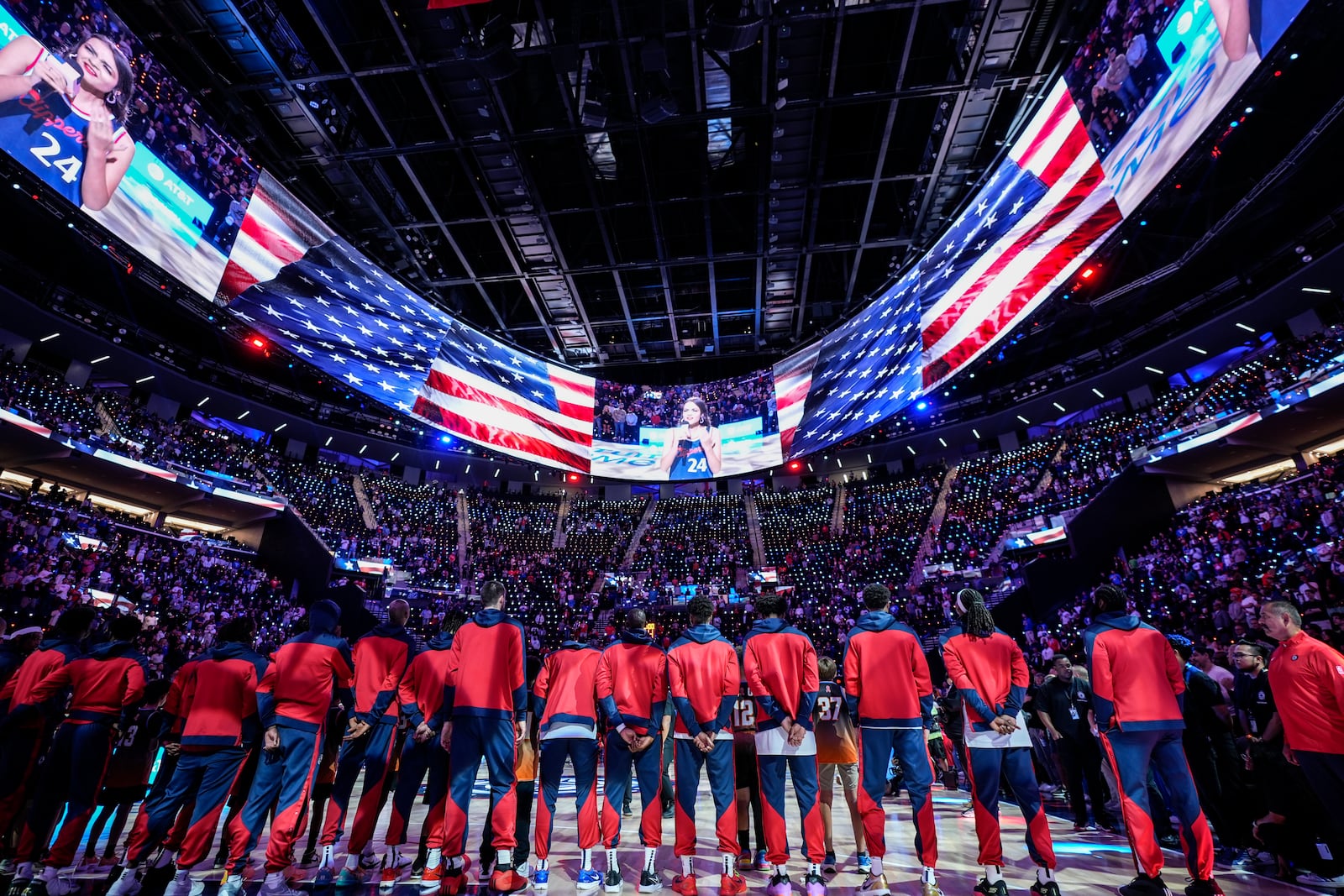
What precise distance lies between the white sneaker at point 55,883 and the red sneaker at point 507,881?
9.70ft

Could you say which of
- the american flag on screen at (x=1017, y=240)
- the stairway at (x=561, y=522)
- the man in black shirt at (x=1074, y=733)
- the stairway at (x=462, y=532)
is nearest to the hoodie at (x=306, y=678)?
the man in black shirt at (x=1074, y=733)

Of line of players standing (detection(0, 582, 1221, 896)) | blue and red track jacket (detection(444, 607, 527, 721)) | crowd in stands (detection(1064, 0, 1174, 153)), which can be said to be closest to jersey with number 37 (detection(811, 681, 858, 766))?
line of players standing (detection(0, 582, 1221, 896))

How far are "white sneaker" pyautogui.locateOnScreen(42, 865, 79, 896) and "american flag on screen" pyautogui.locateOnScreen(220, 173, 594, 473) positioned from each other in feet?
42.3

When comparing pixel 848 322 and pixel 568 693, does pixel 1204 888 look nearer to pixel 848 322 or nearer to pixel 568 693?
pixel 568 693

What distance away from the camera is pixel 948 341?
1538 cm

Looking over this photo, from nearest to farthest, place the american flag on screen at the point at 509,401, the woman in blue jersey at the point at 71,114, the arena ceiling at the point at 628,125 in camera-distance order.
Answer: the woman in blue jersey at the point at 71,114
the arena ceiling at the point at 628,125
the american flag on screen at the point at 509,401

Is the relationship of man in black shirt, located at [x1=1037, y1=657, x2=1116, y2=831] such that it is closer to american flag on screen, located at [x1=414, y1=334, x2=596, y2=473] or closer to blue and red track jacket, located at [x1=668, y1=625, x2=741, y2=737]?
blue and red track jacket, located at [x1=668, y1=625, x2=741, y2=737]

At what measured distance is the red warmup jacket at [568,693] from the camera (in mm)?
4781

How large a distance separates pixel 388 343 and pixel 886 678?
17.4 m

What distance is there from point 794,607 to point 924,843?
17967 mm

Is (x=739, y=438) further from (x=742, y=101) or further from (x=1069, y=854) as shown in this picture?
(x=1069, y=854)

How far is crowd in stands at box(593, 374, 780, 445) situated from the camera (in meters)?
22.8

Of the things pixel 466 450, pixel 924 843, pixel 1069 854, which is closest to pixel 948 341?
pixel 1069 854

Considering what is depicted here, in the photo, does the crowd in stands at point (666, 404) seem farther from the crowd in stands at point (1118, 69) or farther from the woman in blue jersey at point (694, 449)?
the crowd in stands at point (1118, 69)
